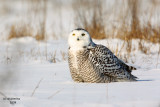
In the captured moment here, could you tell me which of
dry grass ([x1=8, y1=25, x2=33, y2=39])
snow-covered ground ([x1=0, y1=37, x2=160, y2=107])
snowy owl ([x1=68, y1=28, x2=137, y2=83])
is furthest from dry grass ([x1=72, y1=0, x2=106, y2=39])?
snowy owl ([x1=68, y1=28, x2=137, y2=83])

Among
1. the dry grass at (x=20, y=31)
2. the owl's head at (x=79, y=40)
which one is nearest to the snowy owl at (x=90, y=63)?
the owl's head at (x=79, y=40)

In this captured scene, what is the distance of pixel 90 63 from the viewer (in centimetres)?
511

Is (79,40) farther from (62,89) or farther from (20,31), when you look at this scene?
(20,31)

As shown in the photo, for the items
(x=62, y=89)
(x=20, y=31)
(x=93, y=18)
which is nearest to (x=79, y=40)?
(x=62, y=89)

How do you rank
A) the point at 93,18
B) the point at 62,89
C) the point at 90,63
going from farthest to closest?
the point at 93,18, the point at 90,63, the point at 62,89

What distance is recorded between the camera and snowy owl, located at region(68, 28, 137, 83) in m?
5.11

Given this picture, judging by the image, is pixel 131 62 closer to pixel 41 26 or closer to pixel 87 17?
pixel 87 17

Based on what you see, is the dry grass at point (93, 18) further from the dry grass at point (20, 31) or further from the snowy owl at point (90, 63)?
the snowy owl at point (90, 63)

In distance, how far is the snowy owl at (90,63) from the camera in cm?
511

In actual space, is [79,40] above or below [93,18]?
below

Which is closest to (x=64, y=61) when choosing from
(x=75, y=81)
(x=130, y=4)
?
(x=75, y=81)

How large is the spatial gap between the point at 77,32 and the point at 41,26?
5.54 meters

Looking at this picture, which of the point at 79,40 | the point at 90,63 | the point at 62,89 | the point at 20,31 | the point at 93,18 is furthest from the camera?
the point at 20,31

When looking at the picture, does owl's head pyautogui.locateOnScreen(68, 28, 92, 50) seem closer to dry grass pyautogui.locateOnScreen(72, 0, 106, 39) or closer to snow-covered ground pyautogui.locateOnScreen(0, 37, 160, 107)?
snow-covered ground pyautogui.locateOnScreen(0, 37, 160, 107)
